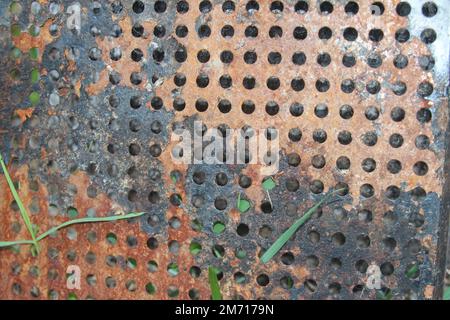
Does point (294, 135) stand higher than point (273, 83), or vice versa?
point (273, 83)

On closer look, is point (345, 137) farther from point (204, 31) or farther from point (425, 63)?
point (204, 31)

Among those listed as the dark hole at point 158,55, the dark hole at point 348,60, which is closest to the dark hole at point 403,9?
the dark hole at point 348,60

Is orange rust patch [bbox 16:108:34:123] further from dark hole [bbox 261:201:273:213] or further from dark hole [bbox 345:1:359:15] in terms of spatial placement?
dark hole [bbox 345:1:359:15]

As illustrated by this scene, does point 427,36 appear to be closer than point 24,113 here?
Yes

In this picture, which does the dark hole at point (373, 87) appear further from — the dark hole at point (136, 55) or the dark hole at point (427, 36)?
the dark hole at point (136, 55)

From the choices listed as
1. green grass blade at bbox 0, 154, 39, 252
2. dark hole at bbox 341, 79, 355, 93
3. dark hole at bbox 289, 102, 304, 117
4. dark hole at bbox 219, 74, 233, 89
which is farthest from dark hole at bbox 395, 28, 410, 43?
green grass blade at bbox 0, 154, 39, 252

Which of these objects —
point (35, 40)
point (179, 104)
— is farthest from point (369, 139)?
point (35, 40)
